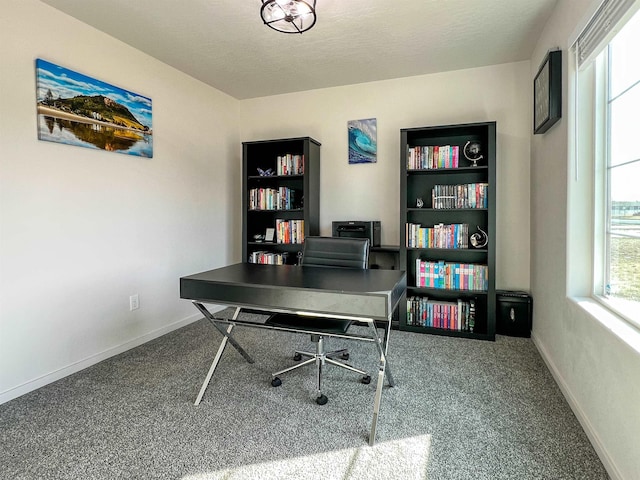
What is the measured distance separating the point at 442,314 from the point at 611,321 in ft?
5.47

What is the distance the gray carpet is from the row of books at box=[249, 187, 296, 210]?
1.68 meters

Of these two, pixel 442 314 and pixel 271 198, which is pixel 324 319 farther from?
pixel 271 198

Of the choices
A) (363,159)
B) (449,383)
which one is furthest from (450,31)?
(449,383)

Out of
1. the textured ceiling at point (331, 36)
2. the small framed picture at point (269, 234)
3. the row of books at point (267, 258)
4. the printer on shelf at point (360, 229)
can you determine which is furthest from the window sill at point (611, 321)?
the small framed picture at point (269, 234)

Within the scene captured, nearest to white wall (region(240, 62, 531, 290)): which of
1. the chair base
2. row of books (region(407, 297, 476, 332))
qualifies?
row of books (region(407, 297, 476, 332))

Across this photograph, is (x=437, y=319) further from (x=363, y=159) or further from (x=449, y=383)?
(x=363, y=159)

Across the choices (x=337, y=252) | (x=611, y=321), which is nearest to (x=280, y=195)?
(x=337, y=252)

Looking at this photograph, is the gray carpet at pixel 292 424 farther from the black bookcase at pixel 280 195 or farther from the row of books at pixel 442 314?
the black bookcase at pixel 280 195

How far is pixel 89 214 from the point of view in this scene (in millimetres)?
2580

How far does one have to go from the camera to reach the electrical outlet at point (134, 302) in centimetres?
293

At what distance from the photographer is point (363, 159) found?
12.3 feet

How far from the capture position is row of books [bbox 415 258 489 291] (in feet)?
10.2

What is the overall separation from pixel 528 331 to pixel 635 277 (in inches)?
66.1

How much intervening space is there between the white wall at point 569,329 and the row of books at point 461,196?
0.41 metres
